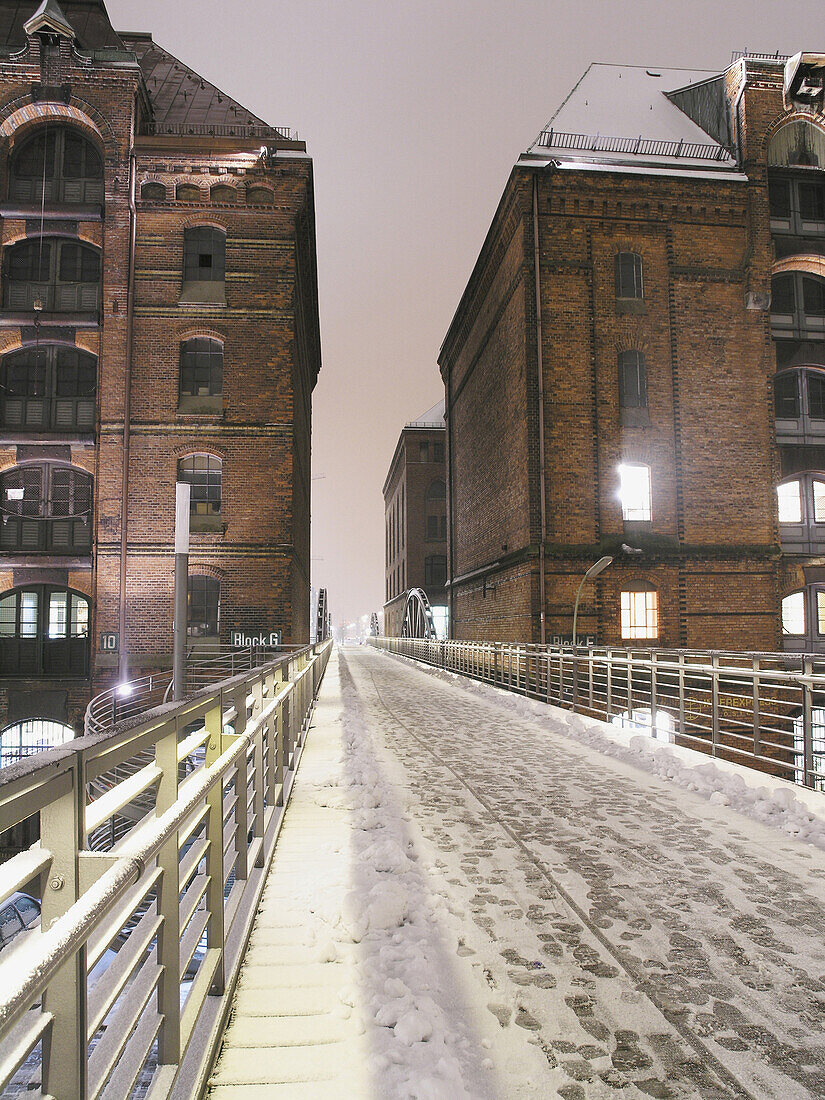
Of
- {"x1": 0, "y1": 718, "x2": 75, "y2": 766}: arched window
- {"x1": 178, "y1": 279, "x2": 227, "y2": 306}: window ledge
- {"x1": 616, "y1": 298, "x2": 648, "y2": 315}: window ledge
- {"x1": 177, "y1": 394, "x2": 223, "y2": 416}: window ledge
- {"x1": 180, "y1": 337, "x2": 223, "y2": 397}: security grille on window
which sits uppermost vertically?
{"x1": 178, "y1": 279, "x2": 227, "y2": 306}: window ledge

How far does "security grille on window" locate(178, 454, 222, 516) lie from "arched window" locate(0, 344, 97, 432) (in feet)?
9.48

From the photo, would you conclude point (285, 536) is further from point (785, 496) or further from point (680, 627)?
point (785, 496)

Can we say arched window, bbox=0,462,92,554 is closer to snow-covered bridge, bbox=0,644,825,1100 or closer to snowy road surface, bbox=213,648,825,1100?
snowy road surface, bbox=213,648,825,1100

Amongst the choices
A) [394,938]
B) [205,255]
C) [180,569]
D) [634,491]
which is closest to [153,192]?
[205,255]

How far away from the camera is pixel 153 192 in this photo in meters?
22.5

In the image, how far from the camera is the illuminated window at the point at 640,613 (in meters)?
20.4

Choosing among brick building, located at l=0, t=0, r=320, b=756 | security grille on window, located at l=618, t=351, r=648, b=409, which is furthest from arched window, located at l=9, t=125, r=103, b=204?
security grille on window, located at l=618, t=351, r=648, b=409

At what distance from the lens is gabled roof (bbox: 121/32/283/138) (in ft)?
82.0

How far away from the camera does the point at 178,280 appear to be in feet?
73.9

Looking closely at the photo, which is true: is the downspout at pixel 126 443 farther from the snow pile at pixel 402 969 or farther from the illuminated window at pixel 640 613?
the snow pile at pixel 402 969

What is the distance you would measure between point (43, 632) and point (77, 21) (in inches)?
735

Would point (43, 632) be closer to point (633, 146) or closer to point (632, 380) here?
point (632, 380)

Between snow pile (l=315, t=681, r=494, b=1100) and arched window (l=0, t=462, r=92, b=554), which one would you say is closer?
snow pile (l=315, t=681, r=494, b=1100)

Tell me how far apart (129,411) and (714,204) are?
17.3 meters
